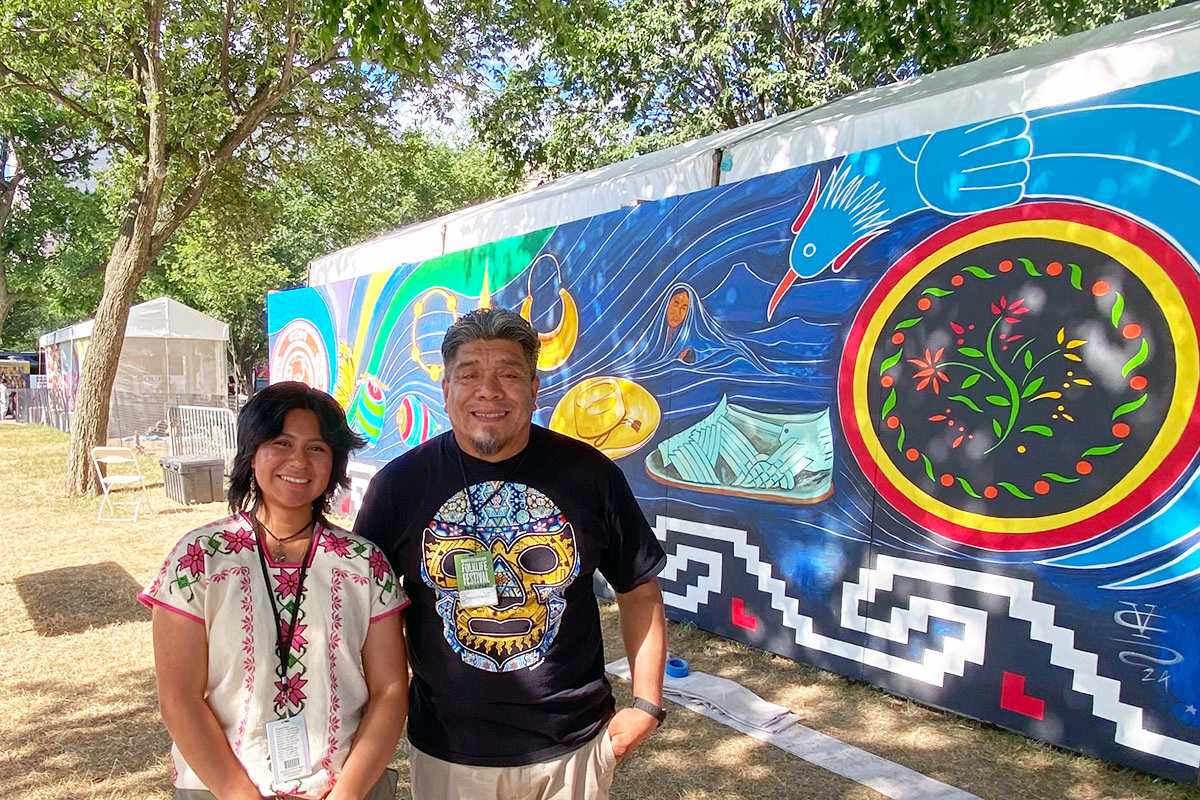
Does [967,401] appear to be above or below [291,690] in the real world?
above

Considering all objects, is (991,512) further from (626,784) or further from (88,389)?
(88,389)

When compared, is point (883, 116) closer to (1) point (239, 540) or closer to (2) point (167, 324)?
(1) point (239, 540)

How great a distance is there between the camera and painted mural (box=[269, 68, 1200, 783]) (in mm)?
3330

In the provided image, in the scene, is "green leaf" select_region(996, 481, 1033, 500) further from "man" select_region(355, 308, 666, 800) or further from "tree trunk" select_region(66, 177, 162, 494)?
"tree trunk" select_region(66, 177, 162, 494)

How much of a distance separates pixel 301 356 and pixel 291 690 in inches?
376

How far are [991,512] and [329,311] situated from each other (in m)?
8.10

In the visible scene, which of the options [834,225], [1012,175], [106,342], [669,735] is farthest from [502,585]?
[106,342]

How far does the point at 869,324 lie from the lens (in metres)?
4.31

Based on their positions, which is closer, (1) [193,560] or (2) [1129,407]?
(1) [193,560]

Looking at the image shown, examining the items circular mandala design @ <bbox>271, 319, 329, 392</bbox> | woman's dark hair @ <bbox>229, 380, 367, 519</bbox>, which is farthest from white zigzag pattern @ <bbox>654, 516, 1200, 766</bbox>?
circular mandala design @ <bbox>271, 319, 329, 392</bbox>

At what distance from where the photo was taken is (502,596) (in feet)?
6.12

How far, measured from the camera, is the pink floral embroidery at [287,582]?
173 centimetres

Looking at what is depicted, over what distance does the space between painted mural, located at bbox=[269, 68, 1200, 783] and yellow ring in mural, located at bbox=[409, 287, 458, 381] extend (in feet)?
7.19

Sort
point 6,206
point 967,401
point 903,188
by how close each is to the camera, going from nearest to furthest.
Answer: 1. point 967,401
2. point 903,188
3. point 6,206
